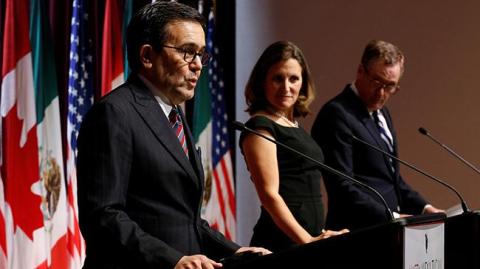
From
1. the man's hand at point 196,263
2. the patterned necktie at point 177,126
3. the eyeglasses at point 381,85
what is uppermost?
the patterned necktie at point 177,126

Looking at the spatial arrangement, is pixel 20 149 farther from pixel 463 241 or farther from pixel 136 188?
pixel 463 241

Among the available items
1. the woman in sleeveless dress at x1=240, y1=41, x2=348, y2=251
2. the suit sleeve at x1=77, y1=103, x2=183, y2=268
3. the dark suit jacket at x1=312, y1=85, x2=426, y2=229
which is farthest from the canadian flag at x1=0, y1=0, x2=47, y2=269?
the suit sleeve at x1=77, y1=103, x2=183, y2=268

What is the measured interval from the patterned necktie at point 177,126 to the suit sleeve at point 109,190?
217mm

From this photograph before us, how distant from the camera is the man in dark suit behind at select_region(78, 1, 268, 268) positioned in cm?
225

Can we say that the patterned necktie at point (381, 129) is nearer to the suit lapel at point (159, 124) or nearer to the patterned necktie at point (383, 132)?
the patterned necktie at point (383, 132)

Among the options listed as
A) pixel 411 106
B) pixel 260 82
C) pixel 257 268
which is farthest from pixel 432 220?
pixel 411 106

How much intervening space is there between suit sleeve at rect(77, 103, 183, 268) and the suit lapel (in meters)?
0.08

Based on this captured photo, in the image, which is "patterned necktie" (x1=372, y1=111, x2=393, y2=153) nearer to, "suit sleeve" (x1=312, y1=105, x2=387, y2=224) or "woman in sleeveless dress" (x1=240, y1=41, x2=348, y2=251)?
"suit sleeve" (x1=312, y1=105, x2=387, y2=224)

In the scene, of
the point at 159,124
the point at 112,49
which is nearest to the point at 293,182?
the point at 159,124

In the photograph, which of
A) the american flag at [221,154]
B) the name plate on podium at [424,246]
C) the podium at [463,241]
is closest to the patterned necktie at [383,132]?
the podium at [463,241]

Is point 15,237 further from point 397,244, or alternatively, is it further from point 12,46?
point 397,244

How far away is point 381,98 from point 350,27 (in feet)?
8.67

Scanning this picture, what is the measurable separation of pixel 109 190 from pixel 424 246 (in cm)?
88

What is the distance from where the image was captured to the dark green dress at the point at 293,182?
3500mm
